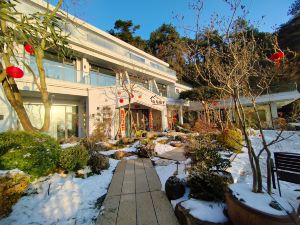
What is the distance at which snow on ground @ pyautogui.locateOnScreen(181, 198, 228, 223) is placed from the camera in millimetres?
2518

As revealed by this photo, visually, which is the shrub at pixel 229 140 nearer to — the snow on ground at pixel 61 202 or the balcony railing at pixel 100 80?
the snow on ground at pixel 61 202

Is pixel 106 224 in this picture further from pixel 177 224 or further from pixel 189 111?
pixel 189 111

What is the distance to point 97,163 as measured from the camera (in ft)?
19.0

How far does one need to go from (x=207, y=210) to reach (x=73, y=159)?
4.23 metres

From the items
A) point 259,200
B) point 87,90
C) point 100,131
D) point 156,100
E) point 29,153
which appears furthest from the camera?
point 156,100

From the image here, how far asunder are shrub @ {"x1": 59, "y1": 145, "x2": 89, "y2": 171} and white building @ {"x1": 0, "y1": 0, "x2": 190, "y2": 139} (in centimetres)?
598

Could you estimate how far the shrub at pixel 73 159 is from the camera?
5.23m

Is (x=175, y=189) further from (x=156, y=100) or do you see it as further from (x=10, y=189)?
(x=156, y=100)

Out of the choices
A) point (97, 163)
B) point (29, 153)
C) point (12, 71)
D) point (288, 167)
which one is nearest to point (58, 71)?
point (12, 71)

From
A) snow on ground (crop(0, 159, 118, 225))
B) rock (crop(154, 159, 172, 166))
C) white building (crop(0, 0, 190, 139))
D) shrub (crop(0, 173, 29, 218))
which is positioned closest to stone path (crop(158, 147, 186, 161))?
rock (crop(154, 159, 172, 166))

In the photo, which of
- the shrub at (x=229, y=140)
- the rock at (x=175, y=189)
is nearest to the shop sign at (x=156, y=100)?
the shrub at (x=229, y=140)

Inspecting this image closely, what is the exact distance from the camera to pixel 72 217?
3225 mm

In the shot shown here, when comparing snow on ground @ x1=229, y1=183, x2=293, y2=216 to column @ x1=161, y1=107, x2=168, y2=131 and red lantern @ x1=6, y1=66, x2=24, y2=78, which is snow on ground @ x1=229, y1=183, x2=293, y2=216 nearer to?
red lantern @ x1=6, y1=66, x2=24, y2=78

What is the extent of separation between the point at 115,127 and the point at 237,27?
35.5ft
